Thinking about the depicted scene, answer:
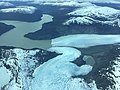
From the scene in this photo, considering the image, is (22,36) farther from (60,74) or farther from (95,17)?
(60,74)

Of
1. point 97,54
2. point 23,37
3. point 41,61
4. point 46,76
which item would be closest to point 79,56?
point 97,54

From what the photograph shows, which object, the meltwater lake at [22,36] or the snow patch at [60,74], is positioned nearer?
the snow patch at [60,74]

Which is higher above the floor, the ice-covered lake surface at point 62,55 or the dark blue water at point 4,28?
the ice-covered lake surface at point 62,55

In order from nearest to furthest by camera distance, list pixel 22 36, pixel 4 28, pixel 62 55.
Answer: pixel 62 55, pixel 22 36, pixel 4 28

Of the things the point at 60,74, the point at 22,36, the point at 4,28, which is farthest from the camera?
the point at 4,28

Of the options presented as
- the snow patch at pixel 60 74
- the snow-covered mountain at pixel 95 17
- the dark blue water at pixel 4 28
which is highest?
the snow patch at pixel 60 74

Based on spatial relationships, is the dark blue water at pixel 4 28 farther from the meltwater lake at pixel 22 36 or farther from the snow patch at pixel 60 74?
→ the snow patch at pixel 60 74

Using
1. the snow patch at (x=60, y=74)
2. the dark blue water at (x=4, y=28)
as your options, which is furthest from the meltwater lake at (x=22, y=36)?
the snow patch at (x=60, y=74)

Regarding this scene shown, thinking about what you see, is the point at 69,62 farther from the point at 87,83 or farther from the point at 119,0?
the point at 119,0

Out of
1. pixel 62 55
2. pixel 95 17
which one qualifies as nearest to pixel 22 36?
pixel 62 55
